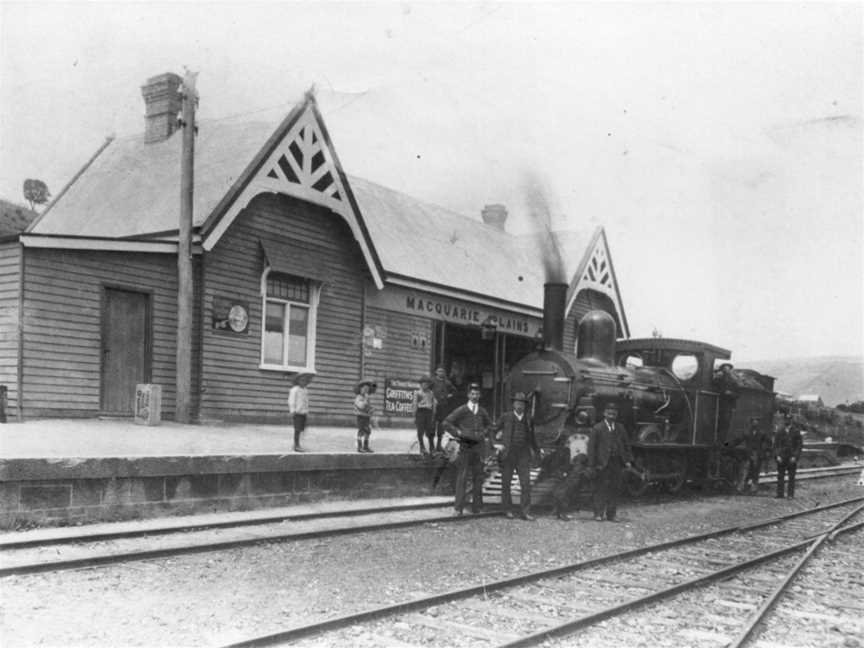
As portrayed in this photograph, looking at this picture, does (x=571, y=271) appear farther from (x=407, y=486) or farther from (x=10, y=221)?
(x=10, y=221)

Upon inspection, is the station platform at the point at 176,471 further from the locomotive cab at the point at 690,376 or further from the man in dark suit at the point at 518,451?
the locomotive cab at the point at 690,376

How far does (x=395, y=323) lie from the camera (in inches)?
746

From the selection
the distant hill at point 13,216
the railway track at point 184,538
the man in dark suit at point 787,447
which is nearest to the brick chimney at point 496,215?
the man in dark suit at point 787,447

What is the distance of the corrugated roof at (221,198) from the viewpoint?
1559 centimetres

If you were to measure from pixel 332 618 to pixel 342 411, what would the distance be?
12.0 metres

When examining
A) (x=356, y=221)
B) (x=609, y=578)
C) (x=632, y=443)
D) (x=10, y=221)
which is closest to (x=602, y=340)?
(x=632, y=443)

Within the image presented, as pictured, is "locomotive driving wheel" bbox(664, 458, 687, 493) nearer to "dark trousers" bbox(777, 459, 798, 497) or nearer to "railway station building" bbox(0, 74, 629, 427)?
"dark trousers" bbox(777, 459, 798, 497)

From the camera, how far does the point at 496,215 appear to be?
1188 inches

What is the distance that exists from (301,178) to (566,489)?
746 cm

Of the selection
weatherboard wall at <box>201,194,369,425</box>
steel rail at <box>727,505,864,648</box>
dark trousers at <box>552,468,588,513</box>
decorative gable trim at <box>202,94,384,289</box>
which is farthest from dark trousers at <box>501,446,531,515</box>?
decorative gable trim at <box>202,94,384,289</box>

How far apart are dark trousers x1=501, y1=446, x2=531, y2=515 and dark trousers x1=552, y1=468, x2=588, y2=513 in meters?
0.52

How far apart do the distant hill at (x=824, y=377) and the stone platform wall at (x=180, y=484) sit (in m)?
71.8

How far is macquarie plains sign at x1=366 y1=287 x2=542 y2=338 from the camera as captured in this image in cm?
1875

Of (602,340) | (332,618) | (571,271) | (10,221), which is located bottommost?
(332,618)
